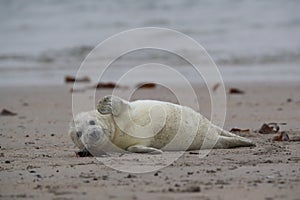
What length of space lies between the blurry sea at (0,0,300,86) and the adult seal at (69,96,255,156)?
735cm

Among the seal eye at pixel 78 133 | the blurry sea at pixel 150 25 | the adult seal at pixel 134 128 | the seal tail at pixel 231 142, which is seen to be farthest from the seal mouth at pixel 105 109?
the blurry sea at pixel 150 25

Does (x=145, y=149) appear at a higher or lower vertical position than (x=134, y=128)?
lower

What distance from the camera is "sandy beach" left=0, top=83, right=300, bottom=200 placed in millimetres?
4168

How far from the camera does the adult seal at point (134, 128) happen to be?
18.0ft

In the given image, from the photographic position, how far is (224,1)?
2456 centimetres

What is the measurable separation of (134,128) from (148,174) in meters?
0.87

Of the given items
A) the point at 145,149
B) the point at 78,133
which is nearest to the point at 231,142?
the point at 145,149

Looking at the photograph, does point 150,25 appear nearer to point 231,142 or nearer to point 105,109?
point 231,142

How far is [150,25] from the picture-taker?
873 inches

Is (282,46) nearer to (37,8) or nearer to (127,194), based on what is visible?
(37,8)

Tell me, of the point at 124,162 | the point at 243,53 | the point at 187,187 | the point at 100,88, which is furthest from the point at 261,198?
the point at 243,53

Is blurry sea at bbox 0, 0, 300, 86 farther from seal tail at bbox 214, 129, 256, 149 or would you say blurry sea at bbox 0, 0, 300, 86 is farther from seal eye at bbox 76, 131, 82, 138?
seal eye at bbox 76, 131, 82, 138

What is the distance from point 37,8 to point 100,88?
47.5 ft

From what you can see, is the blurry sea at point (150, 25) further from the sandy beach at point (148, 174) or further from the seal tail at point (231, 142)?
the seal tail at point (231, 142)
